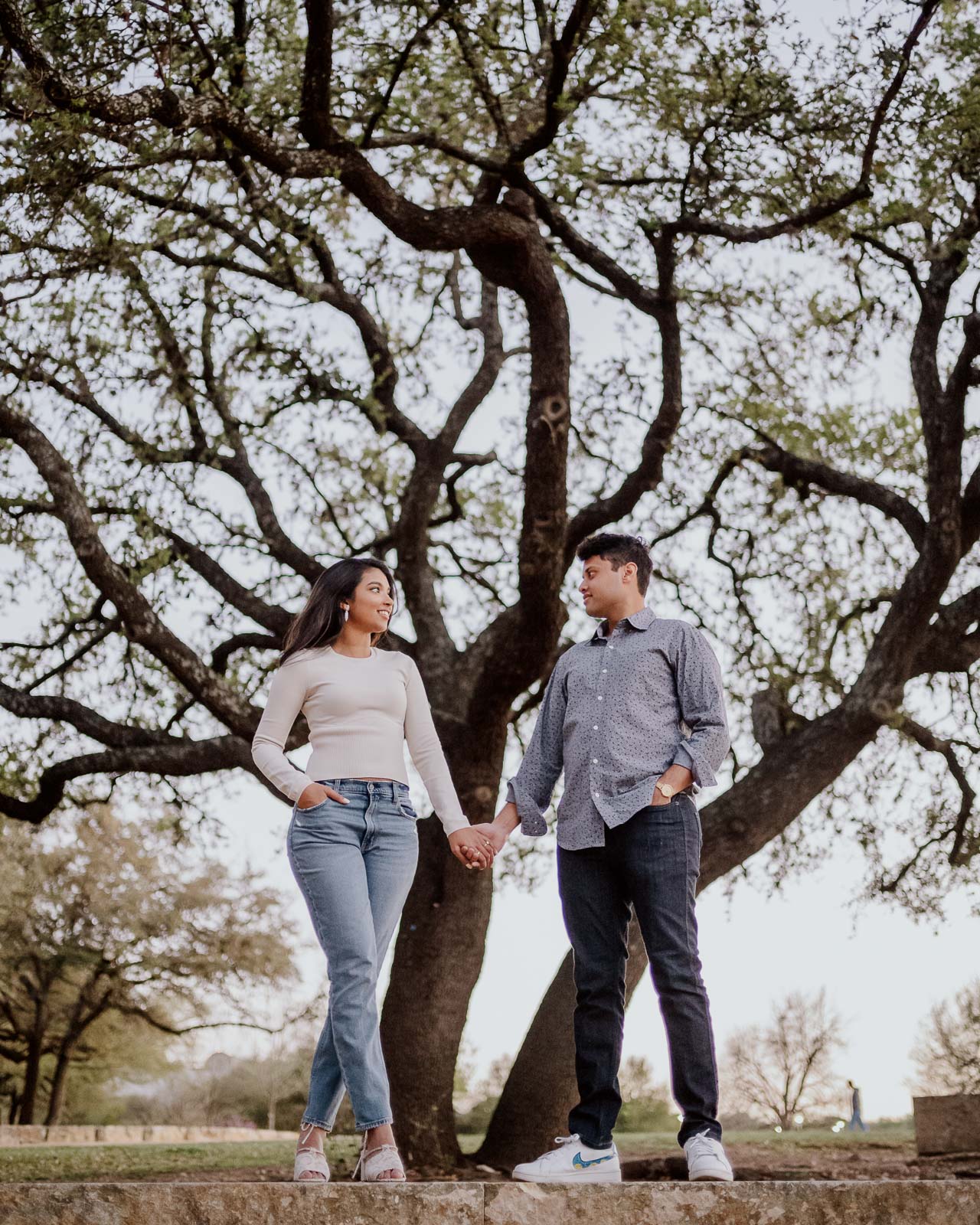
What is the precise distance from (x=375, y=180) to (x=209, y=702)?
3915mm

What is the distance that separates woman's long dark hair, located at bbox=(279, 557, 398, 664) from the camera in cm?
459

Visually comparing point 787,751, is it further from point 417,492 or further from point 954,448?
point 417,492

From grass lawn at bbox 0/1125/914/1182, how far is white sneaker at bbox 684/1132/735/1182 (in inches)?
216

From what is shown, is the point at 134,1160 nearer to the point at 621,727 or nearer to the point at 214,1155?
the point at 214,1155

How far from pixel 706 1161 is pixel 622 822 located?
1057mm

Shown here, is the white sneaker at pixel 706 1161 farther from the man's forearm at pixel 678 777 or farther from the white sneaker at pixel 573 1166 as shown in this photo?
the man's forearm at pixel 678 777

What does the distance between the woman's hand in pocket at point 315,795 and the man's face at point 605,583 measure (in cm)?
116

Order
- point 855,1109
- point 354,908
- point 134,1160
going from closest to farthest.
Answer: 1. point 354,908
2. point 134,1160
3. point 855,1109

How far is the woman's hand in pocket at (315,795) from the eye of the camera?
166 inches

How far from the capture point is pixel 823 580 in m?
13.1

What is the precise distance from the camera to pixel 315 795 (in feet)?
13.9

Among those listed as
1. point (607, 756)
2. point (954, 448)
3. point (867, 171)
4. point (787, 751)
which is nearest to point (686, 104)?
point (867, 171)

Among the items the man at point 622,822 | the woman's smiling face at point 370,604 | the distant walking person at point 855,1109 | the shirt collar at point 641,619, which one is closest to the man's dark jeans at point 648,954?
the man at point 622,822

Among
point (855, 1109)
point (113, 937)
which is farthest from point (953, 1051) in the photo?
point (113, 937)
